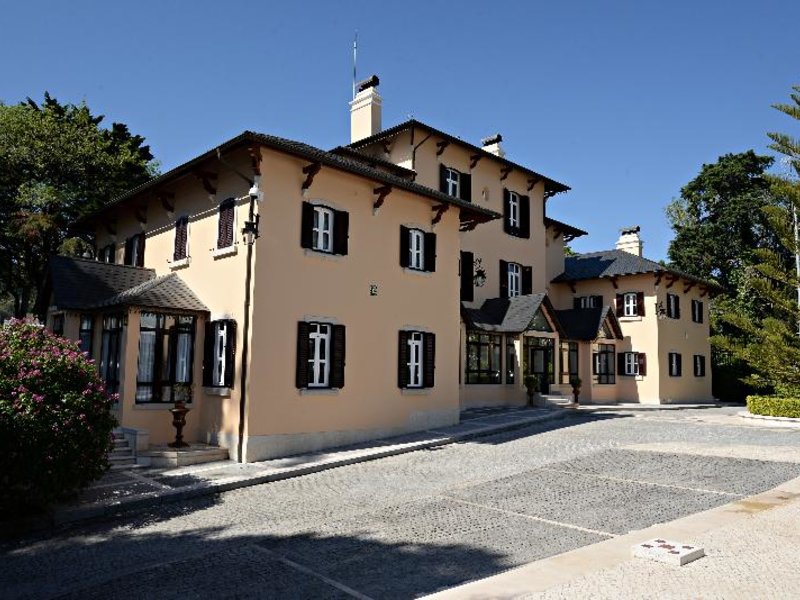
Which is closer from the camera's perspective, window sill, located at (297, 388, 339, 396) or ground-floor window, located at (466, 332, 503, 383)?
window sill, located at (297, 388, 339, 396)

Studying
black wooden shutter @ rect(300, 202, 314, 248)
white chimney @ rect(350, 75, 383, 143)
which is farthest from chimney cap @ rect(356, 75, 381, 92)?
black wooden shutter @ rect(300, 202, 314, 248)

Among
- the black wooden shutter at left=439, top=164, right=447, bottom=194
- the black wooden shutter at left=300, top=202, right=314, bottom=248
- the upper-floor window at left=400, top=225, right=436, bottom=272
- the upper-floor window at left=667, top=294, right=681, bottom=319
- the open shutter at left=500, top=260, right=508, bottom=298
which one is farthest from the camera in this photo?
the upper-floor window at left=667, top=294, right=681, bottom=319

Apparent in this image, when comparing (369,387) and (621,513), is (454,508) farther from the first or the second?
(369,387)

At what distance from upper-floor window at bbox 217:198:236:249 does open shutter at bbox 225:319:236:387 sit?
1.96 m

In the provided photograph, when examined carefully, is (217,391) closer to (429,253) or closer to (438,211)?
(429,253)

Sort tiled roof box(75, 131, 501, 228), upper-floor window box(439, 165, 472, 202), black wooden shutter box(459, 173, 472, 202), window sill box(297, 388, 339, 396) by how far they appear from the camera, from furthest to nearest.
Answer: black wooden shutter box(459, 173, 472, 202) → upper-floor window box(439, 165, 472, 202) → window sill box(297, 388, 339, 396) → tiled roof box(75, 131, 501, 228)

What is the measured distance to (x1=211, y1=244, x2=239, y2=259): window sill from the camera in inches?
526

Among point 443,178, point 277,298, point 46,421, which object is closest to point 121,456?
point 46,421

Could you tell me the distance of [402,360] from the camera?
1570 cm

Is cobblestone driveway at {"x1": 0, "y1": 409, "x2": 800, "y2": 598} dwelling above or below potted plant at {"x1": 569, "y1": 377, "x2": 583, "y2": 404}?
below

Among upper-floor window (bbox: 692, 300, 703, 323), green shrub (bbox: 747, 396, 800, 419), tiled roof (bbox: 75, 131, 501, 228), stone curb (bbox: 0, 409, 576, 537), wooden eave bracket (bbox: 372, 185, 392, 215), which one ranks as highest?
tiled roof (bbox: 75, 131, 501, 228)

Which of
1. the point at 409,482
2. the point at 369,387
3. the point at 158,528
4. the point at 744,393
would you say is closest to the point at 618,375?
the point at 744,393

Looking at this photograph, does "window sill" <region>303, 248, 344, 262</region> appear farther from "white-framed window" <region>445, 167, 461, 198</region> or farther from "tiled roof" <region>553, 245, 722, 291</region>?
"tiled roof" <region>553, 245, 722, 291</region>

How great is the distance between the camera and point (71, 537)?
808cm
